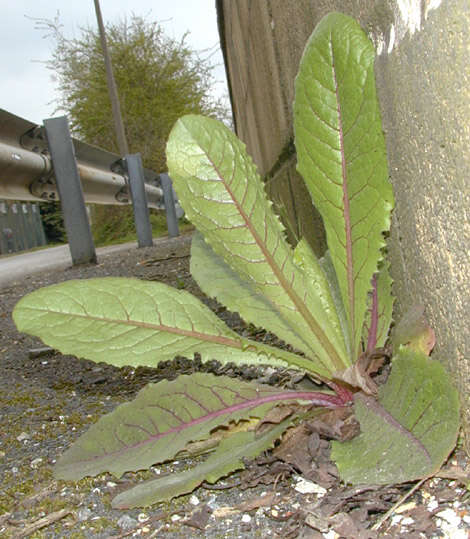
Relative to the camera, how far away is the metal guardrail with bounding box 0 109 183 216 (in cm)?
311

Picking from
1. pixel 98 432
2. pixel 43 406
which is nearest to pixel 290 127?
pixel 43 406

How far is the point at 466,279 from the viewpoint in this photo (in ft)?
2.57

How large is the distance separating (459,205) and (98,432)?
2.20ft

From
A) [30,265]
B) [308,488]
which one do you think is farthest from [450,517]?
[30,265]

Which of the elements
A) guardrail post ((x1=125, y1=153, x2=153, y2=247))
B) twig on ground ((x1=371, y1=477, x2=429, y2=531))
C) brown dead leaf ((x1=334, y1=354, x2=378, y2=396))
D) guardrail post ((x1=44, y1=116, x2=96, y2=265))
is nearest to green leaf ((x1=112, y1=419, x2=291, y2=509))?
brown dead leaf ((x1=334, y1=354, x2=378, y2=396))

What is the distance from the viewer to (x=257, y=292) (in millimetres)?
1123

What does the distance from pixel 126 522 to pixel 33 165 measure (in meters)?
2.85

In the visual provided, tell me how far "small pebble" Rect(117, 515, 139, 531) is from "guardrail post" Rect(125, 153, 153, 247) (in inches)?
189

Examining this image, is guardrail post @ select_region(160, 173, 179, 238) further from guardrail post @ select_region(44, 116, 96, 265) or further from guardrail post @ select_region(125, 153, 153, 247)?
guardrail post @ select_region(44, 116, 96, 265)

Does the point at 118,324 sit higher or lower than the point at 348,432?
higher

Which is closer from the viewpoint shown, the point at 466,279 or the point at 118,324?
the point at 466,279

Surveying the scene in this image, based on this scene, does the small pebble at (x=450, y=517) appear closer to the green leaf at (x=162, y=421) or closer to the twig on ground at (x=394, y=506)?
the twig on ground at (x=394, y=506)

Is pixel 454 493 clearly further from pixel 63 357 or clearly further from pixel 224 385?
pixel 63 357

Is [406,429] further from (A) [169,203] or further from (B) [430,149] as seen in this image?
(A) [169,203]
